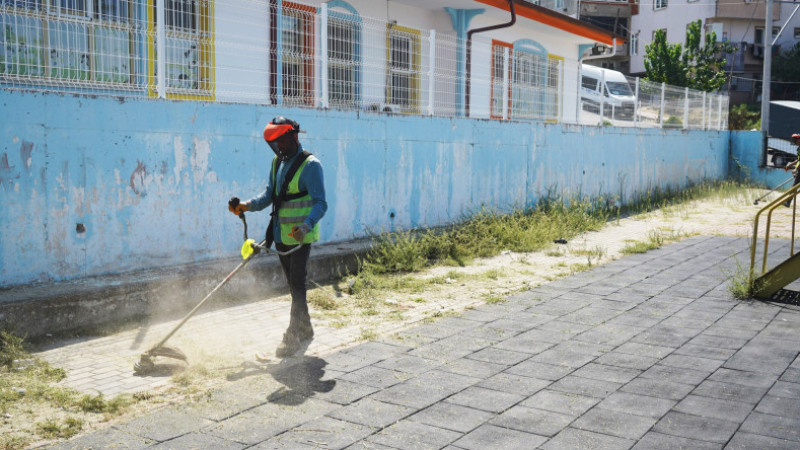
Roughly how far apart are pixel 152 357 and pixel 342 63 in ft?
15.1

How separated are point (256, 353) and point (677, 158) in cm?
1540

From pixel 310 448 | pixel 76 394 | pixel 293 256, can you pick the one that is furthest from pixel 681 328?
pixel 76 394

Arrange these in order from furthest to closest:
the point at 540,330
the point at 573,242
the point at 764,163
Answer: the point at 764,163, the point at 573,242, the point at 540,330

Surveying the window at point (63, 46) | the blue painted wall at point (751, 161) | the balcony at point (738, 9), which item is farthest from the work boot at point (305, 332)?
the balcony at point (738, 9)

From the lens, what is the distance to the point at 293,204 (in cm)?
550

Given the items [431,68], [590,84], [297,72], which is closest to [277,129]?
A: [297,72]

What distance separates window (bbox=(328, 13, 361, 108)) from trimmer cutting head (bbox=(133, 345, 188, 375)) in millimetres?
4350

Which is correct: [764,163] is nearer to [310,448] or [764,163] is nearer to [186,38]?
[186,38]

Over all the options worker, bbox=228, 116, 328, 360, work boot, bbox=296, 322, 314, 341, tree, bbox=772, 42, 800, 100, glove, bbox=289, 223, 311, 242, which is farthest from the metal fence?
tree, bbox=772, 42, 800, 100

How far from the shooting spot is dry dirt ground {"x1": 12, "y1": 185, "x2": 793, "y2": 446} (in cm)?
484

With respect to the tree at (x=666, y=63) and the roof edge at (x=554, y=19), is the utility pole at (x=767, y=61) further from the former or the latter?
the tree at (x=666, y=63)

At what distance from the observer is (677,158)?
1823 cm

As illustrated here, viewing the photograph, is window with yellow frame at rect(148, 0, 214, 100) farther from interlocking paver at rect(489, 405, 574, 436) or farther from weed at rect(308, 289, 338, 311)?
interlocking paver at rect(489, 405, 574, 436)

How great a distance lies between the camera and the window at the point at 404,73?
378 inches
